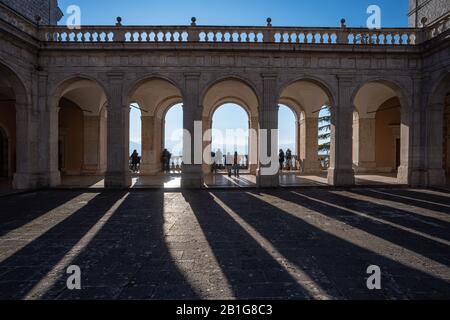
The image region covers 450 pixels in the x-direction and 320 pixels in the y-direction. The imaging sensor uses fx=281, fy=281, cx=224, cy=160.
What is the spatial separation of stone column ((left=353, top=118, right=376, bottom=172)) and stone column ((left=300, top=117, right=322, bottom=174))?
322 centimetres

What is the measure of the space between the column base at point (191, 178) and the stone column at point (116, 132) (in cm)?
284

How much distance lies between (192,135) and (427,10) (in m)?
15.8

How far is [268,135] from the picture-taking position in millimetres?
13633

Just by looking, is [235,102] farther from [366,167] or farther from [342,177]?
Result: [366,167]

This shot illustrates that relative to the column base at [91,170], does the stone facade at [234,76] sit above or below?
above

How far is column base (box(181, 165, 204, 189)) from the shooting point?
13.3 m

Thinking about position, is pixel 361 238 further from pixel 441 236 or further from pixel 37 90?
pixel 37 90

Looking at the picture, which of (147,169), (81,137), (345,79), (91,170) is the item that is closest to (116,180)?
(147,169)

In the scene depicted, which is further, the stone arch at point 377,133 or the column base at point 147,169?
the stone arch at point 377,133

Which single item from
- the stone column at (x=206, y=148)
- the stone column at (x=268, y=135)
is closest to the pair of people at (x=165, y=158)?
the stone column at (x=206, y=148)

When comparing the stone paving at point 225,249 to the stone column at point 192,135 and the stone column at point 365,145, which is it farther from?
the stone column at point 365,145

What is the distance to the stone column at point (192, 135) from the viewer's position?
13.4 meters

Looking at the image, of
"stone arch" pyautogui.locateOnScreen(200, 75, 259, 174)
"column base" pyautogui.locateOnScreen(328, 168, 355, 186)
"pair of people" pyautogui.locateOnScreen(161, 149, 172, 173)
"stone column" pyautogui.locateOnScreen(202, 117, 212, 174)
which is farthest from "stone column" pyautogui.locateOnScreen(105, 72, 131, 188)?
"column base" pyautogui.locateOnScreen(328, 168, 355, 186)
